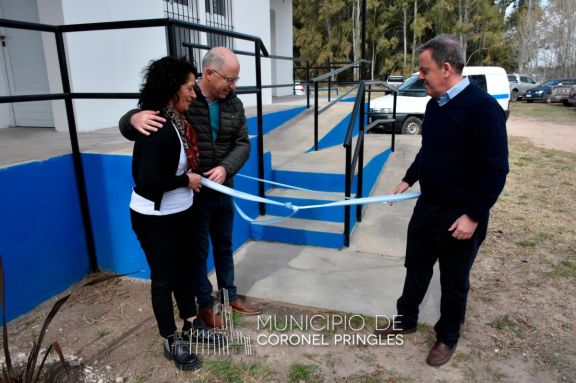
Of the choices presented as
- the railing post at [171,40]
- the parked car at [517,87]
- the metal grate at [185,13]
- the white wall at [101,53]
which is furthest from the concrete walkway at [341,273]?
the parked car at [517,87]

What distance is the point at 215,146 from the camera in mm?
2547

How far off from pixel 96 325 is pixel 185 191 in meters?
1.31

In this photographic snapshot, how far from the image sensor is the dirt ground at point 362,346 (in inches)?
92.4

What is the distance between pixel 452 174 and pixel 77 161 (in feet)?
8.55

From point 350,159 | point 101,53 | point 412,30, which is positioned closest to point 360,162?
point 350,159

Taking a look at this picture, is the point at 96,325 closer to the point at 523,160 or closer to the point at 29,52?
the point at 29,52

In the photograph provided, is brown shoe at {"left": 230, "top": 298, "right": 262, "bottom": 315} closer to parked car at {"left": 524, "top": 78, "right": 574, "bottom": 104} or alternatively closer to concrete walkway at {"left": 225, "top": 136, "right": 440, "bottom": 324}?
concrete walkway at {"left": 225, "top": 136, "right": 440, "bottom": 324}

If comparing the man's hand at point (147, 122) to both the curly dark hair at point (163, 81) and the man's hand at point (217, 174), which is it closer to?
the curly dark hair at point (163, 81)

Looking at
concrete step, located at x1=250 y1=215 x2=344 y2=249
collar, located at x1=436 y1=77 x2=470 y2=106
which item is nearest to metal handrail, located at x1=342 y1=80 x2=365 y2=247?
concrete step, located at x1=250 y1=215 x2=344 y2=249

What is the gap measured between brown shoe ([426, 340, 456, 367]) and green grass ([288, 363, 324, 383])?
0.64 meters

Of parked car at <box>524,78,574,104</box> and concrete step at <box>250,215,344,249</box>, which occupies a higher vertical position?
parked car at <box>524,78,574,104</box>

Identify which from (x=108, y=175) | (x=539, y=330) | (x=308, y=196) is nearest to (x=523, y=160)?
(x=308, y=196)

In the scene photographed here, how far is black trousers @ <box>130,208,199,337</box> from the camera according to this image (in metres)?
2.11

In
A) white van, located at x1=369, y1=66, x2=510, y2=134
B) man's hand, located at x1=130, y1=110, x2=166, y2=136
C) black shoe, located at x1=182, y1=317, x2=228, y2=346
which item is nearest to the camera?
man's hand, located at x1=130, y1=110, x2=166, y2=136
